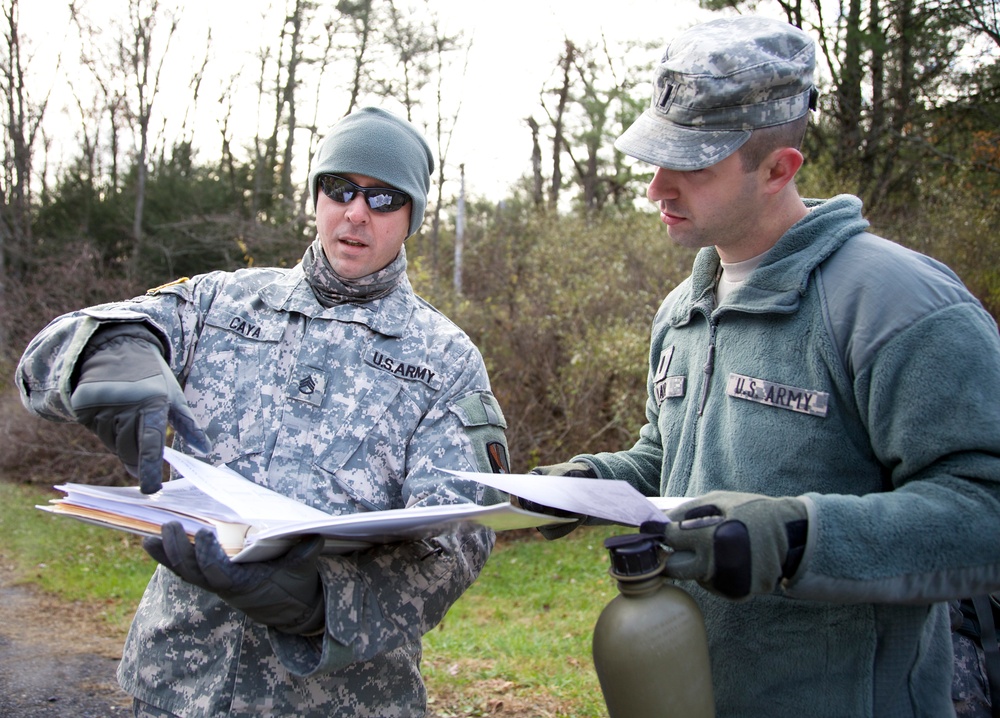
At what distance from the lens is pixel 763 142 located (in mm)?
1840

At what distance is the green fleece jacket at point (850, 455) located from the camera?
1.52 metres

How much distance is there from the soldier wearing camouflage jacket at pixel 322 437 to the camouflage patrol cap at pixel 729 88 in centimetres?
85

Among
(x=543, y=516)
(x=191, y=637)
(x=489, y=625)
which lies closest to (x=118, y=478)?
(x=489, y=625)

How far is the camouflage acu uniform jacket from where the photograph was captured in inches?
80.7

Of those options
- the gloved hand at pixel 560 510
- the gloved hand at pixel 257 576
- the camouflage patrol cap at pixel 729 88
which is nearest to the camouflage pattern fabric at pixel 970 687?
the gloved hand at pixel 560 510

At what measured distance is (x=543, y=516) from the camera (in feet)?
5.79

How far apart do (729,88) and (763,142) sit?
0.44 ft

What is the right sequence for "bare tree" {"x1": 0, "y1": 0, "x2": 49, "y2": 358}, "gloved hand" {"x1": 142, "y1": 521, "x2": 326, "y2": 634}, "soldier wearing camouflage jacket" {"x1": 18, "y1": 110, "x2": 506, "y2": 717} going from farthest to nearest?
"bare tree" {"x1": 0, "y1": 0, "x2": 49, "y2": 358}
"soldier wearing camouflage jacket" {"x1": 18, "y1": 110, "x2": 506, "y2": 717}
"gloved hand" {"x1": 142, "y1": 521, "x2": 326, "y2": 634}

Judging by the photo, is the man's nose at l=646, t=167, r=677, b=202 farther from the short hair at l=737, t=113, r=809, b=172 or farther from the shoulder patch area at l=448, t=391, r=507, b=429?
the shoulder patch area at l=448, t=391, r=507, b=429

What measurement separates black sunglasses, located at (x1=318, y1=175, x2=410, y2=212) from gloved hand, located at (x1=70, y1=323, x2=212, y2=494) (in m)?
0.71

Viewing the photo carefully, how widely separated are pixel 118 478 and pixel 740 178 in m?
10.5

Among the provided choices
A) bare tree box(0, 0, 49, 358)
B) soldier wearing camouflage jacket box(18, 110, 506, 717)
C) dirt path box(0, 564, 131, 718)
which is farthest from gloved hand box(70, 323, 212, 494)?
bare tree box(0, 0, 49, 358)

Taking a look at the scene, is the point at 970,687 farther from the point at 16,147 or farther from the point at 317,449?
the point at 16,147

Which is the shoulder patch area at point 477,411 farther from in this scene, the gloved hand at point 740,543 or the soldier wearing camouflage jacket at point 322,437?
the gloved hand at point 740,543
